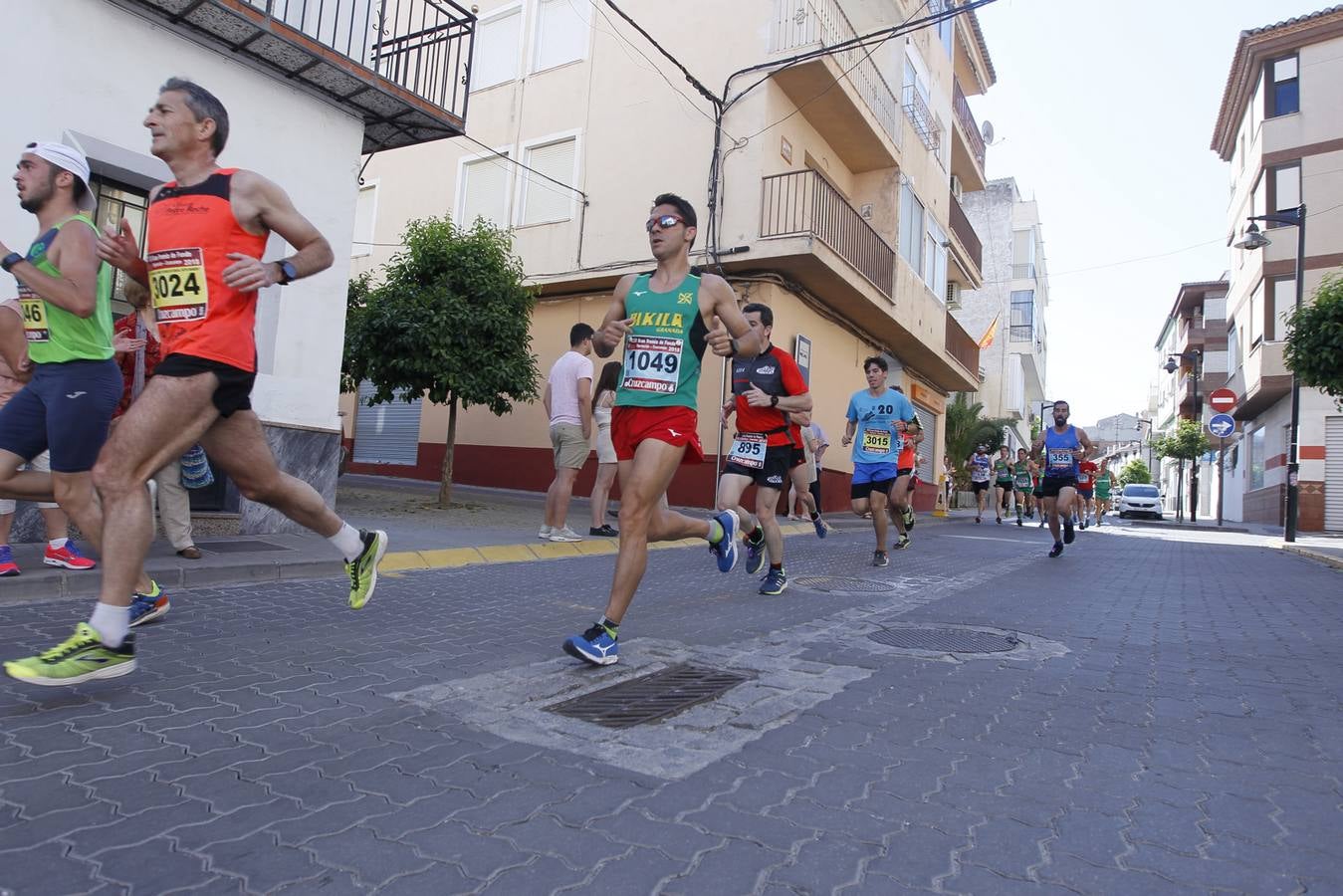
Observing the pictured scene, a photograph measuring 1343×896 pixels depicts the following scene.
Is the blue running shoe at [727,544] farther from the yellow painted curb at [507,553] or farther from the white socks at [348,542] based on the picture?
the yellow painted curb at [507,553]

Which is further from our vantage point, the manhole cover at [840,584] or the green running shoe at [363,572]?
the manhole cover at [840,584]

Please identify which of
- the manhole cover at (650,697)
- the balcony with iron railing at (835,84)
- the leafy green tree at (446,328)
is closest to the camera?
the manhole cover at (650,697)

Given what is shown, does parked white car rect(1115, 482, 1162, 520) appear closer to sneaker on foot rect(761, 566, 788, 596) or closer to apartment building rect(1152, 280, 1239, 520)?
apartment building rect(1152, 280, 1239, 520)

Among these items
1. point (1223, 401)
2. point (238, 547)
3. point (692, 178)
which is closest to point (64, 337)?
point (238, 547)

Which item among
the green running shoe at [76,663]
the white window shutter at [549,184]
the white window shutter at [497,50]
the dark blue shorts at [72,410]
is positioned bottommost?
the green running shoe at [76,663]

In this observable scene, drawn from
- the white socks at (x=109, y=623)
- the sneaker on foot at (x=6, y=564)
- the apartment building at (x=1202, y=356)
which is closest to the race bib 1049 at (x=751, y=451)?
the white socks at (x=109, y=623)

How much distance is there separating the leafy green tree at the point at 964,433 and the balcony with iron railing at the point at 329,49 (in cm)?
2656

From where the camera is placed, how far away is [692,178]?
50.8 ft

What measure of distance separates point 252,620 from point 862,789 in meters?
3.41

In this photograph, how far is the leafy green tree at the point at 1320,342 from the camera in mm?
13398

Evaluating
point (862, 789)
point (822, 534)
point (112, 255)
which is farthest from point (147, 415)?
point (822, 534)

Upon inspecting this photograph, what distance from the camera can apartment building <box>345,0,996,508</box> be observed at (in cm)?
1501

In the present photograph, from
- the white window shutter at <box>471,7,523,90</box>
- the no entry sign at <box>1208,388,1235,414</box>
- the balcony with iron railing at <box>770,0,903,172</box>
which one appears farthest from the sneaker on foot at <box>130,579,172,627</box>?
the no entry sign at <box>1208,388,1235,414</box>

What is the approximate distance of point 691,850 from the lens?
2002mm
